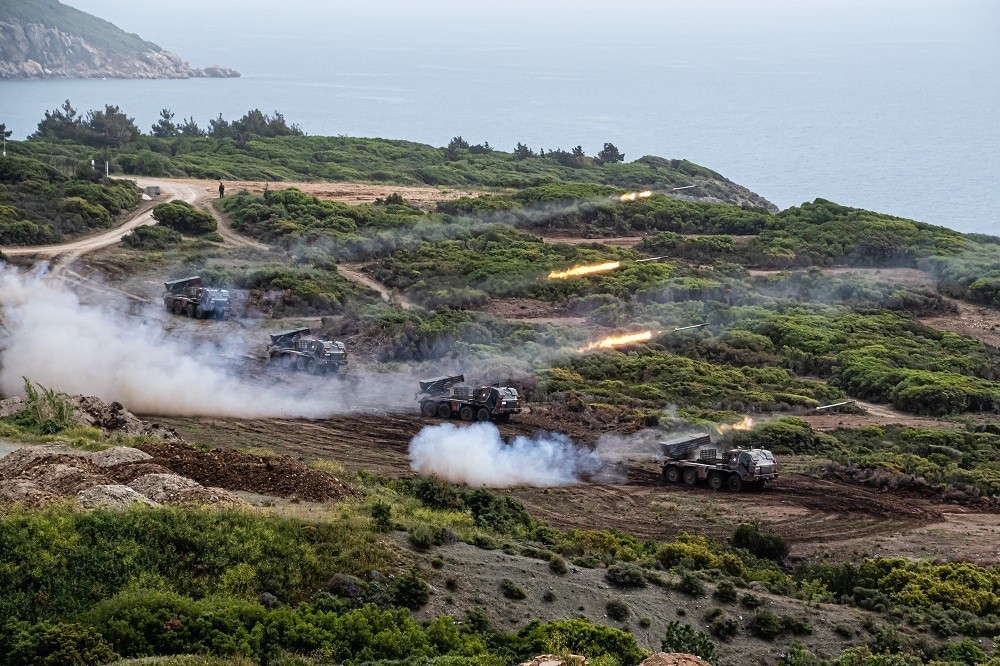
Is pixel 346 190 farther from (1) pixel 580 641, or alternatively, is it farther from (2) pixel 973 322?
(1) pixel 580 641

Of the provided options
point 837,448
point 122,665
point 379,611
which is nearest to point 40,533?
point 122,665

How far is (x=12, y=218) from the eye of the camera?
79.2 m

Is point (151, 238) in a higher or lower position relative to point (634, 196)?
lower

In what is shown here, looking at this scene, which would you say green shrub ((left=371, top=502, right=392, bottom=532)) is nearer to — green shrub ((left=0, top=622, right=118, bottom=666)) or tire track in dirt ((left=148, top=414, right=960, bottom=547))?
tire track in dirt ((left=148, top=414, right=960, bottom=547))

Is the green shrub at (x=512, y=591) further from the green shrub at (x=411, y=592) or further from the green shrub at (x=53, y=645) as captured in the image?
the green shrub at (x=53, y=645)

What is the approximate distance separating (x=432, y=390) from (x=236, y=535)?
22190mm

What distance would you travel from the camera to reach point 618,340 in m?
65.2

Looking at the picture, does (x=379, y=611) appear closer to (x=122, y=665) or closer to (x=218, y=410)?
(x=122, y=665)

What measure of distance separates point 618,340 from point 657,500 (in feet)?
75.2

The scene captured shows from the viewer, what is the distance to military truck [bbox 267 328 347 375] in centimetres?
5562

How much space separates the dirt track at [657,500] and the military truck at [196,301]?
1590cm

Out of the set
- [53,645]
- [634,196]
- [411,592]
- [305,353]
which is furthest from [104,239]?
[53,645]

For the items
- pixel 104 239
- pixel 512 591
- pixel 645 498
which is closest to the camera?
pixel 512 591

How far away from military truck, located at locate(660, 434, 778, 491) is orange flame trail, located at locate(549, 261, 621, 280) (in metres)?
33.5
